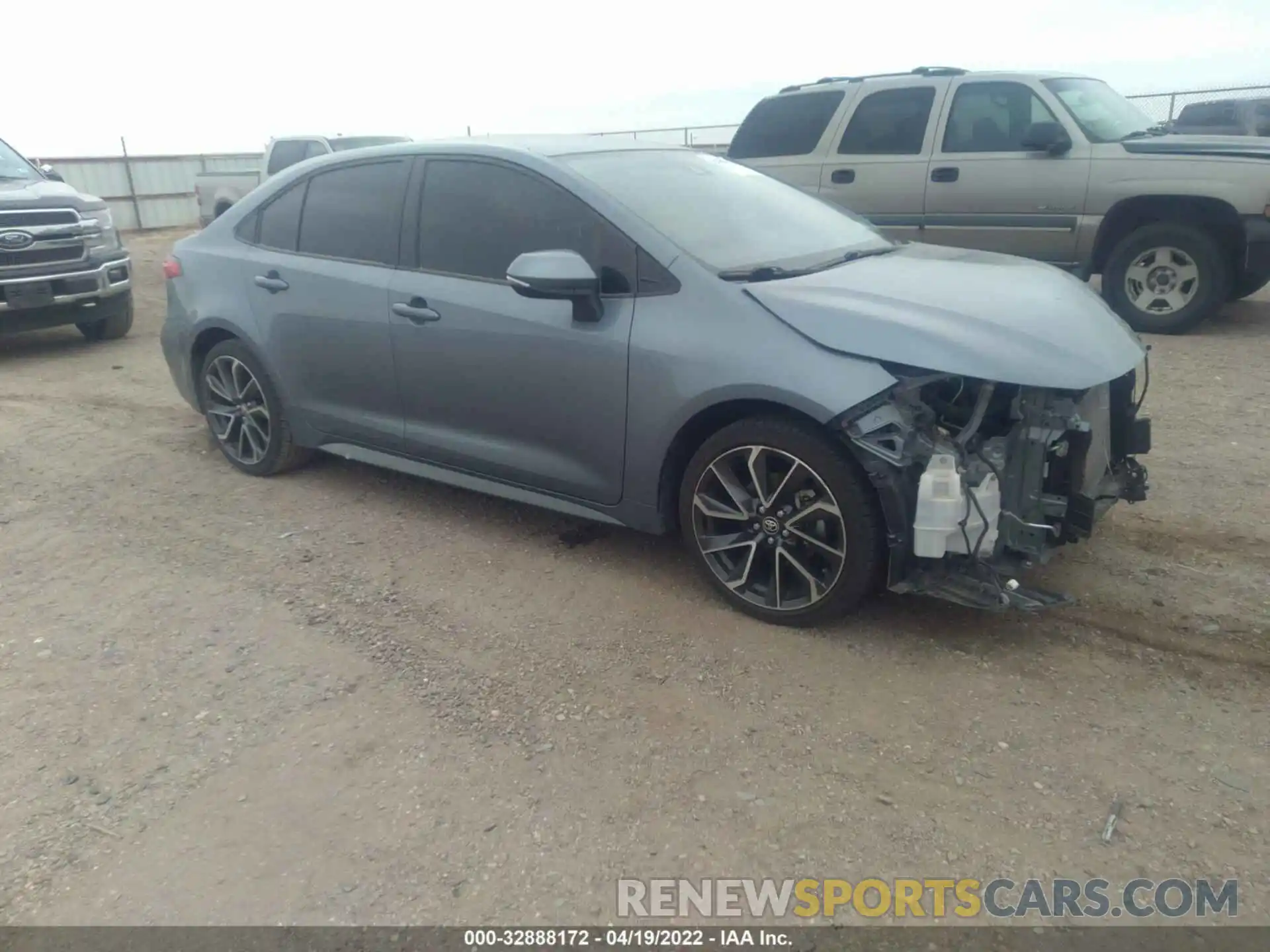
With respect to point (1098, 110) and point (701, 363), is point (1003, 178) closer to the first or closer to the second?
point (1098, 110)

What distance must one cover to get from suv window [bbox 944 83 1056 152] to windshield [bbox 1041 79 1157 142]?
0.22 m

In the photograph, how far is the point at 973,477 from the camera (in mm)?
3248

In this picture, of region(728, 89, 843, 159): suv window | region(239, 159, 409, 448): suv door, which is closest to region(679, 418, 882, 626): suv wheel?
region(239, 159, 409, 448): suv door

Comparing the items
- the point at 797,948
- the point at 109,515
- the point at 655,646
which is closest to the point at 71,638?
the point at 109,515

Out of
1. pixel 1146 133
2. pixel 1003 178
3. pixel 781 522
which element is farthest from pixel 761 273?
pixel 1146 133

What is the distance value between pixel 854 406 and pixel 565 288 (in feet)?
3.81

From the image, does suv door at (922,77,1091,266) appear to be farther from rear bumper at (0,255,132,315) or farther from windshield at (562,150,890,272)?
rear bumper at (0,255,132,315)

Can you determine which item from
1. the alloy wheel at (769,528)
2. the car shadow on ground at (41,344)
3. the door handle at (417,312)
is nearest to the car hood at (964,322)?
the alloy wheel at (769,528)

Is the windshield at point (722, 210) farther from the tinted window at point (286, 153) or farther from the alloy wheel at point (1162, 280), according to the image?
the tinted window at point (286, 153)

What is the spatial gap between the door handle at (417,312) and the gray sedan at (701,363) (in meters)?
0.02

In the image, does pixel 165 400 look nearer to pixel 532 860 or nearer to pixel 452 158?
pixel 452 158

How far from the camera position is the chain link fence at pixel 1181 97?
1377cm

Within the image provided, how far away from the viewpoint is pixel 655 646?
357cm

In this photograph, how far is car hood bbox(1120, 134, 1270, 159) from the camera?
7.45 meters
